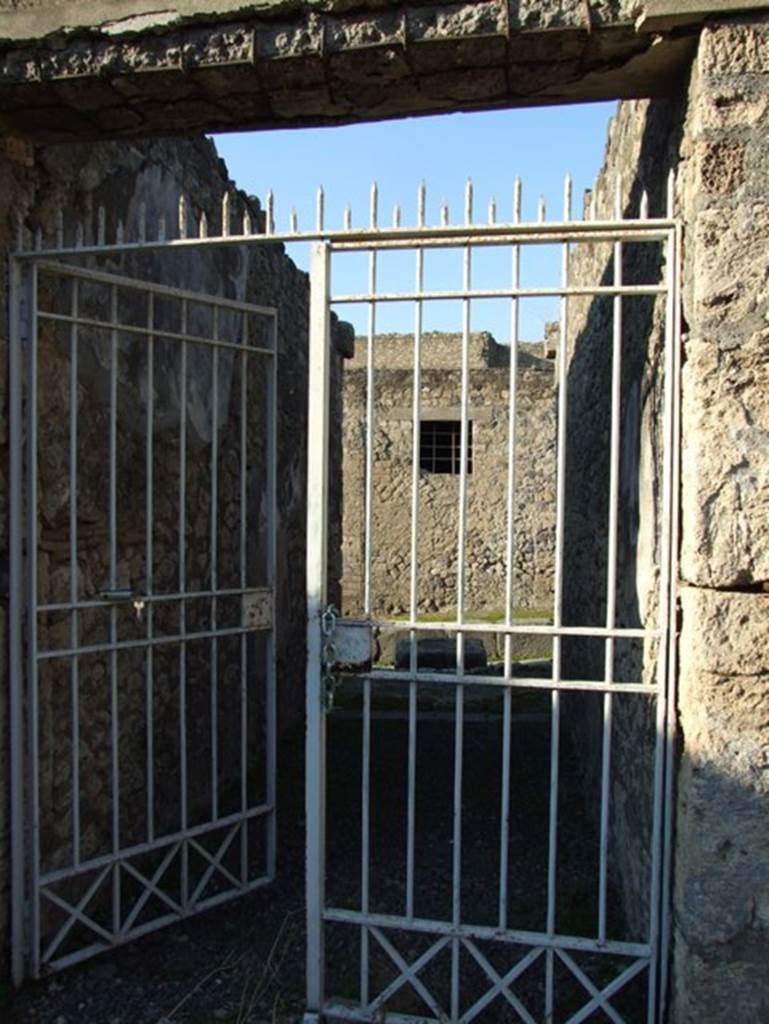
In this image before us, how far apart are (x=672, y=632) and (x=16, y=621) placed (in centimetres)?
202

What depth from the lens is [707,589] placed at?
2361 mm

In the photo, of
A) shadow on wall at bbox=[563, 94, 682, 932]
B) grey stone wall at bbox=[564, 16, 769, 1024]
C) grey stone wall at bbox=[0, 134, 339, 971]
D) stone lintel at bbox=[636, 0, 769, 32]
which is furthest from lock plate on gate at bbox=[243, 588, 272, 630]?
stone lintel at bbox=[636, 0, 769, 32]

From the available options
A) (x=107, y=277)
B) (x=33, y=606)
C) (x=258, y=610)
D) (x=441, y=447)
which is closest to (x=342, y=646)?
(x=258, y=610)

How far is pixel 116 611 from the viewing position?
3.33 meters

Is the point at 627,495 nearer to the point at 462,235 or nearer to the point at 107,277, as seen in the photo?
the point at 462,235

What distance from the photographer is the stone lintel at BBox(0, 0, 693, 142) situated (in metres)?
2.39

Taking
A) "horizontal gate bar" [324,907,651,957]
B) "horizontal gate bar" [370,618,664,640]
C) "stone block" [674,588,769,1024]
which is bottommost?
"horizontal gate bar" [324,907,651,957]

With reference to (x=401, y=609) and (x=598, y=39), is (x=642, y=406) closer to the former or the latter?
(x=598, y=39)

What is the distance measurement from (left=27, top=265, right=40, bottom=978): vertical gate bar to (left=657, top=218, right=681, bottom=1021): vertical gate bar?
1949 mm

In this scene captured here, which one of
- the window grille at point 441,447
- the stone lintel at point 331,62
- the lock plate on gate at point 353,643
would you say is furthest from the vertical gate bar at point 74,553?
the window grille at point 441,447

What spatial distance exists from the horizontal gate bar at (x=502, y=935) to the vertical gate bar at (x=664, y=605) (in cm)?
9

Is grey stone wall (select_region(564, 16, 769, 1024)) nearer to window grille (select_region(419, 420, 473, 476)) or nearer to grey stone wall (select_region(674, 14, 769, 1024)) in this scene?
grey stone wall (select_region(674, 14, 769, 1024))

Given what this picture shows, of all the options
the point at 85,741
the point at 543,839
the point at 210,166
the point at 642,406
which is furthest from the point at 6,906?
the point at 210,166

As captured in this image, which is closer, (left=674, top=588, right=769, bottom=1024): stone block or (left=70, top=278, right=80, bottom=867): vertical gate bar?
(left=674, top=588, right=769, bottom=1024): stone block
